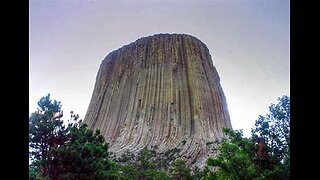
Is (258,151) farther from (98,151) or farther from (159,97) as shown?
(159,97)

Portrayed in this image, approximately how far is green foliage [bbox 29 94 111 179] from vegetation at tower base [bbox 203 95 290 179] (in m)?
2.59

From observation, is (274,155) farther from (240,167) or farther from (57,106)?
(57,106)

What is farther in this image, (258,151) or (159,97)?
(159,97)

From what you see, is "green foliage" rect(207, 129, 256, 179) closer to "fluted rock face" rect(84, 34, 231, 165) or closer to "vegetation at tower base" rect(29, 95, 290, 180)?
"vegetation at tower base" rect(29, 95, 290, 180)

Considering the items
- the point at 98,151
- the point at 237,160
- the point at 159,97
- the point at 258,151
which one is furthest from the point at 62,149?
the point at 159,97

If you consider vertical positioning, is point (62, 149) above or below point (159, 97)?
below

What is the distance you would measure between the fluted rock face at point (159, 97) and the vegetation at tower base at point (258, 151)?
54.3ft

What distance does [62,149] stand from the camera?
9188mm

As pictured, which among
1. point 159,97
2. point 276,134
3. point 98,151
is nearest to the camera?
point 276,134

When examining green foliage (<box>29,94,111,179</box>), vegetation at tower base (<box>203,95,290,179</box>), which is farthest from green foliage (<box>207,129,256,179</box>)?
green foliage (<box>29,94,111,179</box>)

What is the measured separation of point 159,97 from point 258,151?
860 inches

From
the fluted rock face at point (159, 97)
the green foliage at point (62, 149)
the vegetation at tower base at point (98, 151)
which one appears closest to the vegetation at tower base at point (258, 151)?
the vegetation at tower base at point (98, 151)

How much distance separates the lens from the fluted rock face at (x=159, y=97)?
27.9m
